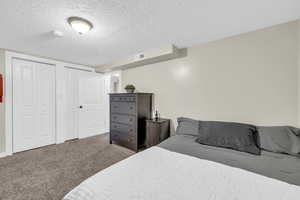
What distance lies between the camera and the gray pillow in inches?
54.8

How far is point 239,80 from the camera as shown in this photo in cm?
196

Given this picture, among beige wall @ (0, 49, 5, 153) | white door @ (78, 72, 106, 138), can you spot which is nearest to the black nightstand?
white door @ (78, 72, 106, 138)

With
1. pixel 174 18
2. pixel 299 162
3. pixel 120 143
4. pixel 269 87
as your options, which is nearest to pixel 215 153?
pixel 299 162

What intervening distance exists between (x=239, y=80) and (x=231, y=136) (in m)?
0.92

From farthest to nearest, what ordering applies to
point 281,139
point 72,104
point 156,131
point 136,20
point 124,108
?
1. point 72,104
2. point 124,108
3. point 156,131
4. point 136,20
5. point 281,139

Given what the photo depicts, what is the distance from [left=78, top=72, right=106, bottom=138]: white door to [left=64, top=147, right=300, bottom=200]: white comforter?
126 inches

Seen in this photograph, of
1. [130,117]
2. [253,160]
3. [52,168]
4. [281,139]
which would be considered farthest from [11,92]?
[281,139]

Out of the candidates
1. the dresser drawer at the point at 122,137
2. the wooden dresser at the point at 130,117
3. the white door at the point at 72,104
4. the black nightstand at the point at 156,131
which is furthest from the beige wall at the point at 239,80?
the white door at the point at 72,104

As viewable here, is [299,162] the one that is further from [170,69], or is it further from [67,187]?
[67,187]

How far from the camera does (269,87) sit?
1.75 m

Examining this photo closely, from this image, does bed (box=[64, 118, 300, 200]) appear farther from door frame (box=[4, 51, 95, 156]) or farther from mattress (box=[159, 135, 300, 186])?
door frame (box=[4, 51, 95, 156])

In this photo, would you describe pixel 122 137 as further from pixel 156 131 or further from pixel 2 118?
pixel 2 118

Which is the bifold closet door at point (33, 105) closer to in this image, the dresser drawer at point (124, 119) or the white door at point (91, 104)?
the white door at point (91, 104)

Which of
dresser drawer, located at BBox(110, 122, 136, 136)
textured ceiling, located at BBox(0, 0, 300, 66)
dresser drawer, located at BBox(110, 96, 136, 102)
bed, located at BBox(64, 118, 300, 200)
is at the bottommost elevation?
dresser drawer, located at BBox(110, 122, 136, 136)
